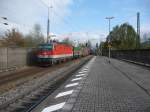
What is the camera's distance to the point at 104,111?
878 cm

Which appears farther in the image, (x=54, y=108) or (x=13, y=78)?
(x=13, y=78)

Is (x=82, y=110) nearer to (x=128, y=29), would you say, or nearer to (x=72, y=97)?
(x=72, y=97)

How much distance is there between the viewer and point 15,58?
3209cm

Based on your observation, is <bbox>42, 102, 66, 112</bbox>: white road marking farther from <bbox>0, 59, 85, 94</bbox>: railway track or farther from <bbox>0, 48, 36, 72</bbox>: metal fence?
<bbox>0, 48, 36, 72</bbox>: metal fence

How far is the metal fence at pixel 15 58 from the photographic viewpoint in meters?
27.9

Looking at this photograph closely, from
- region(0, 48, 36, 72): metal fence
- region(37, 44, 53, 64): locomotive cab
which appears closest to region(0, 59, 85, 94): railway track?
region(0, 48, 36, 72): metal fence

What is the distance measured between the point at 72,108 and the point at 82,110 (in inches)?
17.1

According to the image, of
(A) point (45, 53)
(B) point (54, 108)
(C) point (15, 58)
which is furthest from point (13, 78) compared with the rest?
(A) point (45, 53)

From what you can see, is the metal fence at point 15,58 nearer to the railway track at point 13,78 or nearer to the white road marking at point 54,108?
the railway track at point 13,78

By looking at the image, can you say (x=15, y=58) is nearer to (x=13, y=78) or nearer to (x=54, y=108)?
(x=13, y=78)

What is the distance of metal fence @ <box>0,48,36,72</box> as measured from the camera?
91.5ft

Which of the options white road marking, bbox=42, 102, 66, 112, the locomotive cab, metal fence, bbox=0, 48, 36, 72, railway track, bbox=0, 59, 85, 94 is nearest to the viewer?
white road marking, bbox=42, 102, 66, 112

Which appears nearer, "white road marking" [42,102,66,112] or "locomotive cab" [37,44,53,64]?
"white road marking" [42,102,66,112]

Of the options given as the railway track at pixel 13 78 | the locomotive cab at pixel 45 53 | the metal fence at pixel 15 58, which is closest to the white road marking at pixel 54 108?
the railway track at pixel 13 78
